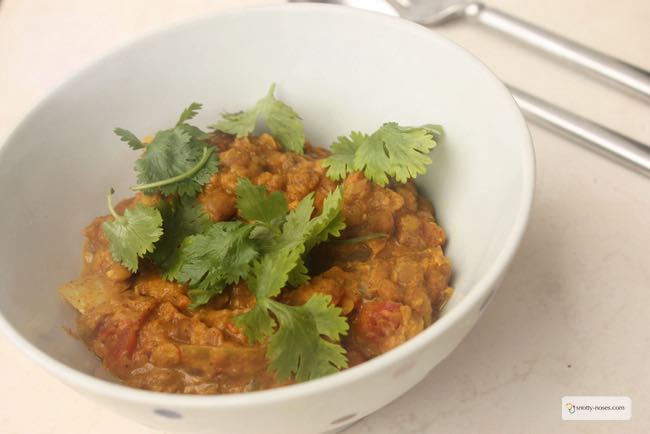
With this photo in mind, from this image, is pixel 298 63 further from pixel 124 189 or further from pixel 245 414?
pixel 245 414

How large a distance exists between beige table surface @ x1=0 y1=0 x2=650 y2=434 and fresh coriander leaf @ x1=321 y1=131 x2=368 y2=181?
48 cm

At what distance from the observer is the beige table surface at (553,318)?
1.64 metres

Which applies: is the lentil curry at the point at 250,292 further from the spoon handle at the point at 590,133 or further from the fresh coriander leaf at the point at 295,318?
the spoon handle at the point at 590,133

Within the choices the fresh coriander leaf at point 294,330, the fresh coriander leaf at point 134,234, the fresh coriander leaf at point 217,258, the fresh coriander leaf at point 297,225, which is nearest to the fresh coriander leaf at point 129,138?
the fresh coriander leaf at point 134,234

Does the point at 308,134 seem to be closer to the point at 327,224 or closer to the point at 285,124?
the point at 285,124

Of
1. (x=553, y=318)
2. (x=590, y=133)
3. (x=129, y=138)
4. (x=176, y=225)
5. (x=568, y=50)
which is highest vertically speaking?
(x=129, y=138)

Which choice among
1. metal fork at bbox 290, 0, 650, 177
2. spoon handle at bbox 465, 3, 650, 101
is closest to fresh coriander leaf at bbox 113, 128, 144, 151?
metal fork at bbox 290, 0, 650, 177

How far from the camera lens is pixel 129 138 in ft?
5.99

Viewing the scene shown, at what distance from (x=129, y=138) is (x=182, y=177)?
207 mm

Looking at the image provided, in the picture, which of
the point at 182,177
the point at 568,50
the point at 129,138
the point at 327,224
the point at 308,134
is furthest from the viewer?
the point at 568,50

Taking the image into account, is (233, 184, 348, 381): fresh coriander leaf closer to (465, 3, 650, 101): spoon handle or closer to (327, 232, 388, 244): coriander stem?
(327, 232, 388, 244): coriander stem

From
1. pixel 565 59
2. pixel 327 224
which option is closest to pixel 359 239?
pixel 327 224

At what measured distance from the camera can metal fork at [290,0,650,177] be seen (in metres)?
2.07

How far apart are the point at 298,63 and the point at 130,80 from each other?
0.43 metres
